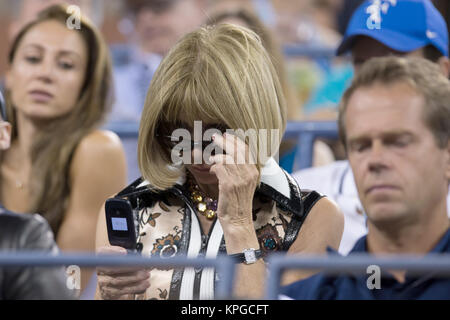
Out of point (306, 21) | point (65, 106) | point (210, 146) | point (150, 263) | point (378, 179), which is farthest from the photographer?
point (306, 21)

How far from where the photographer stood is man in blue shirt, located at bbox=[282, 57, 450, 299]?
6.41 ft

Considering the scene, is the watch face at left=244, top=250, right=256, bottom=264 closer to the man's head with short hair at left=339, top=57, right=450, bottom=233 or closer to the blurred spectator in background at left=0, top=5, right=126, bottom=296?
the man's head with short hair at left=339, top=57, right=450, bottom=233

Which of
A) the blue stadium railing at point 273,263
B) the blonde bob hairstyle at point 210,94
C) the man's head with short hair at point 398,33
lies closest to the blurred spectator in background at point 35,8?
the man's head with short hair at point 398,33

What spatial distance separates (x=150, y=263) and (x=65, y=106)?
1.82 m

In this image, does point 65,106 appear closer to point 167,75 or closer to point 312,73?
point 167,75

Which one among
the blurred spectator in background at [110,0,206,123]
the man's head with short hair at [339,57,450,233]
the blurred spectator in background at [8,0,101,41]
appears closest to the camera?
the man's head with short hair at [339,57,450,233]

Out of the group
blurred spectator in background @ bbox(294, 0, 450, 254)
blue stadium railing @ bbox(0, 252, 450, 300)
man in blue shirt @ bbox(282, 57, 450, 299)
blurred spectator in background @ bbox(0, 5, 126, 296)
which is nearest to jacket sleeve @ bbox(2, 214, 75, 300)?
blue stadium railing @ bbox(0, 252, 450, 300)

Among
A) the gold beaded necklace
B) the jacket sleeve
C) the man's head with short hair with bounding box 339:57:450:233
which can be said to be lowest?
the jacket sleeve

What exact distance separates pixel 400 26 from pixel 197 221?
1.39 meters

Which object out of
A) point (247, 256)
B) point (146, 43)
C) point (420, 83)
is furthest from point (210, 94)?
point (146, 43)

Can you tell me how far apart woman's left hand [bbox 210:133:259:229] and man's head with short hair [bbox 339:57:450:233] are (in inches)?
10.3
